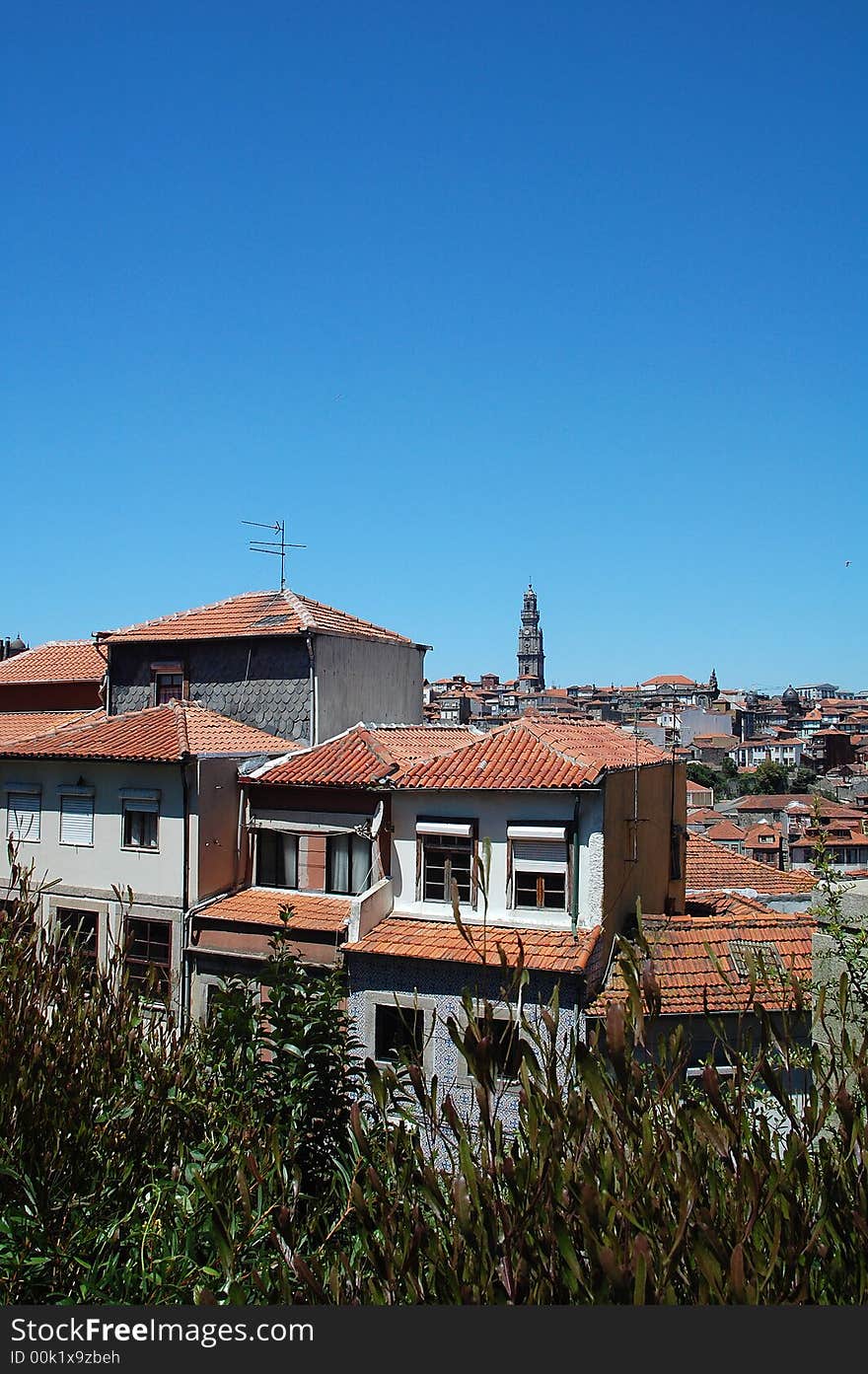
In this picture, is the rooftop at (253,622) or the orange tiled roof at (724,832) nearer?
the rooftop at (253,622)

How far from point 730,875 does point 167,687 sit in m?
14.6

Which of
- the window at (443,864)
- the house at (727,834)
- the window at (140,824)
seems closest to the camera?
the window at (443,864)

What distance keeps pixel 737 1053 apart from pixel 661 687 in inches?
6947

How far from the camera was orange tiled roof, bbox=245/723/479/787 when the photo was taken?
1780cm

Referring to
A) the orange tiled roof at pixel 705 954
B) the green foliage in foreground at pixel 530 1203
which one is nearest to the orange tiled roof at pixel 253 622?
the orange tiled roof at pixel 705 954

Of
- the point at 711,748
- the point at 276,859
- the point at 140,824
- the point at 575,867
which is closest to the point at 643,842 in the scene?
the point at 575,867

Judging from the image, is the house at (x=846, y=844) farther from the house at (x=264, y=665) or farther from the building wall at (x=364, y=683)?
the house at (x=264, y=665)

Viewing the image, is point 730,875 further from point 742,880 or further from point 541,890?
point 541,890

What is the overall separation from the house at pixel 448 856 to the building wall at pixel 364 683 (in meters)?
1.82

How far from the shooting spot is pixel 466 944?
51.5 ft

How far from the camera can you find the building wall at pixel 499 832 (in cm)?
1582

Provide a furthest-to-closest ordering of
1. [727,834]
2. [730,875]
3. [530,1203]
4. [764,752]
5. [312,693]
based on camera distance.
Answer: [764,752]
[727,834]
[730,875]
[312,693]
[530,1203]

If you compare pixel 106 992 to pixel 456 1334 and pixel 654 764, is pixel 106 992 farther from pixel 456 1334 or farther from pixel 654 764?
pixel 654 764

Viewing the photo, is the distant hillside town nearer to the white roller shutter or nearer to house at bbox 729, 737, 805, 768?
the white roller shutter
